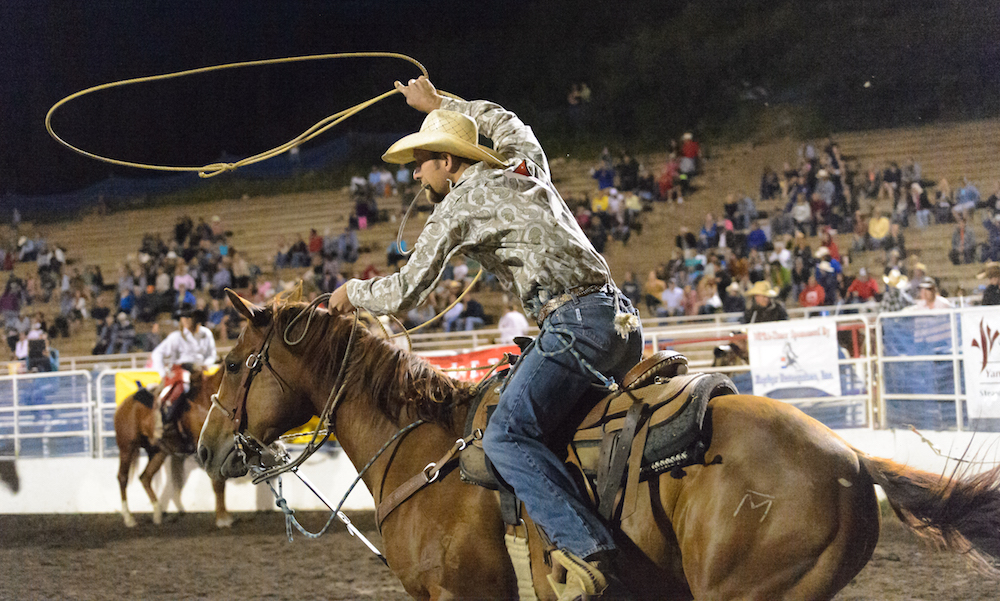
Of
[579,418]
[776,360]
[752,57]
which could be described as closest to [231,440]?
[579,418]

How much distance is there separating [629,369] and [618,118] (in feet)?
43.1

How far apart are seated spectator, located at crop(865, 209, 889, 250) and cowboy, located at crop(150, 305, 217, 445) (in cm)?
804

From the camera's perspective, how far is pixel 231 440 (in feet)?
8.61

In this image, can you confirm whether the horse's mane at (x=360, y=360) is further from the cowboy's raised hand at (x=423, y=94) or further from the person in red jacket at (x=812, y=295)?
the person in red jacket at (x=812, y=295)

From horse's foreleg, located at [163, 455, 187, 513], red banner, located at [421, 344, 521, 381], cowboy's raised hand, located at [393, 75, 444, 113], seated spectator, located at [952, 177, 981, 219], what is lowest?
horse's foreleg, located at [163, 455, 187, 513]

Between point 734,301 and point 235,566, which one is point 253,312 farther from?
point 734,301

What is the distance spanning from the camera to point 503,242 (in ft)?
7.34

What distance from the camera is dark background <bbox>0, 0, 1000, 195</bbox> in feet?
34.5

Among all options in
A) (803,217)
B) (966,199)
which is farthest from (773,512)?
(803,217)

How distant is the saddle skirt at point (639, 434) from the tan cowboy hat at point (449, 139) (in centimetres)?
76

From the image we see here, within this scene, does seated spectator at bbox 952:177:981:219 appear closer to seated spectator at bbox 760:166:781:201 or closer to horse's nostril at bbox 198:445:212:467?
seated spectator at bbox 760:166:781:201

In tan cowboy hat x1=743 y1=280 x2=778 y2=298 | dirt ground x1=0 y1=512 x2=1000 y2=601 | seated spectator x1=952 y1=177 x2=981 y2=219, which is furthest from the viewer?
seated spectator x1=952 y1=177 x2=981 y2=219

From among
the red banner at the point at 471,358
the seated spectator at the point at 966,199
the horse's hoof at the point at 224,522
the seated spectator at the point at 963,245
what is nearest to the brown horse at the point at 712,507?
the red banner at the point at 471,358

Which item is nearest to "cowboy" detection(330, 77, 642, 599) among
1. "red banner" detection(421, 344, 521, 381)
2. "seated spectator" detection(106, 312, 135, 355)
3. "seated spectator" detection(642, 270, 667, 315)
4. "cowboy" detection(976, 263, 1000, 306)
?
"red banner" detection(421, 344, 521, 381)
